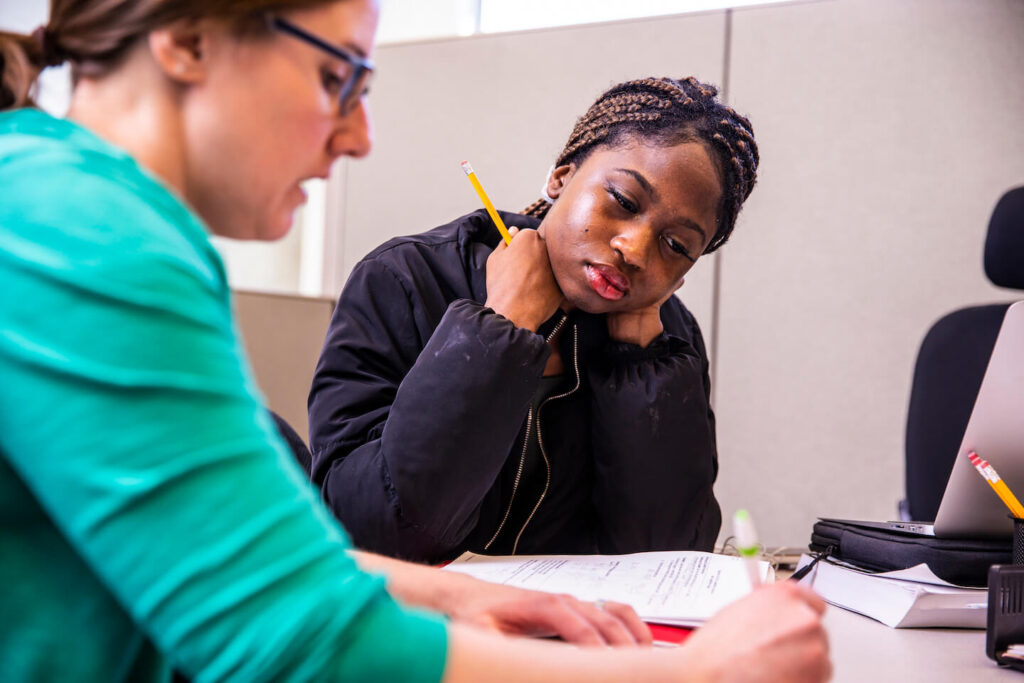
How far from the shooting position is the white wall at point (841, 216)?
196cm

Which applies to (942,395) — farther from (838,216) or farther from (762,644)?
(762,644)

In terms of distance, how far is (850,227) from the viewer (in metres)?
2.01

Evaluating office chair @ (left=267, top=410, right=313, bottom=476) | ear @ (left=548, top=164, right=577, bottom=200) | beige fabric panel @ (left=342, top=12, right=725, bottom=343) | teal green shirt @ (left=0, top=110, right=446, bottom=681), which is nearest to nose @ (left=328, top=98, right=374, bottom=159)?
teal green shirt @ (left=0, top=110, right=446, bottom=681)

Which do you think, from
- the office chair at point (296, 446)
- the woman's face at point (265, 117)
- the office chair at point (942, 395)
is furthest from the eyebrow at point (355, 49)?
the office chair at point (942, 395)

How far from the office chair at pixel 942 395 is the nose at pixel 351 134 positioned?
152 cm

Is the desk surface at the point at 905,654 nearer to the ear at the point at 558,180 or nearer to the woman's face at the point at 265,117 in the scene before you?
the woman's face at the point at 265,117

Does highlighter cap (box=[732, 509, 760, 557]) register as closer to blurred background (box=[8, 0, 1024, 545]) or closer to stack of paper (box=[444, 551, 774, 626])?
stack of paper (box=[444, 551, 774, 626])

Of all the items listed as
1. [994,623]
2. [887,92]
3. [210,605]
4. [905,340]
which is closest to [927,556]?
[994,623]

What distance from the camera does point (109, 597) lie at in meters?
0.37

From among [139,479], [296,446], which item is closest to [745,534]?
[139,479]

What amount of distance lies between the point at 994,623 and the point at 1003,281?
37.4 inches

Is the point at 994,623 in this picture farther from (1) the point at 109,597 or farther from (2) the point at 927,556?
(1) the point at 109,597

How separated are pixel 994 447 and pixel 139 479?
798mm

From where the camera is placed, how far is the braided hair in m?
1.12
